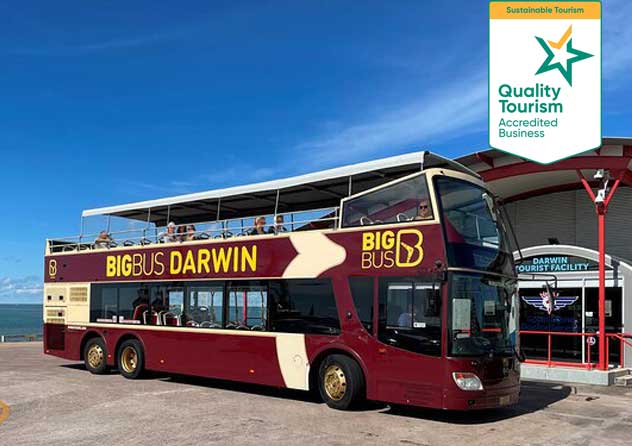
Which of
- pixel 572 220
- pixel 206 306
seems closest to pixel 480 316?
pixel 206 306

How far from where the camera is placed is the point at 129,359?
1485 cm

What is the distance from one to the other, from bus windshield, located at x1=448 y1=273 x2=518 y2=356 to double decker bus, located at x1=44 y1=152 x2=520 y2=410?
0.07 ft

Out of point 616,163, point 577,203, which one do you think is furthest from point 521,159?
point 577,203

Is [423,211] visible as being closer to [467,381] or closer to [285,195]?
[467,381]

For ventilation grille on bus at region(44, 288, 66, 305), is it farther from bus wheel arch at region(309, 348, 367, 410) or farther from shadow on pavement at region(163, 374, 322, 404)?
bus wheel arch at region(309, 348, 367, 410)

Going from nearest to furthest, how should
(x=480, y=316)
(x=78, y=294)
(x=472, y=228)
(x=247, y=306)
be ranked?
(x=480, y=316), (x=472, y=228), (x=247, y=306), (x=78, y=294)

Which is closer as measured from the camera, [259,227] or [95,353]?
[259,227]

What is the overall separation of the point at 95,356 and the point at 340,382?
7579 millimetres

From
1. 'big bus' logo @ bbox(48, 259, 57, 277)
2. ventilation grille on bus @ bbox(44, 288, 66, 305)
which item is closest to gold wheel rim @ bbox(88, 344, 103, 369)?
ventilation grille on bus @ bbox(44, 288, 66, 305)

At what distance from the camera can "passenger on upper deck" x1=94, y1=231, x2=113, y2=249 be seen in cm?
1584

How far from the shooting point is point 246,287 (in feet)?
41.2

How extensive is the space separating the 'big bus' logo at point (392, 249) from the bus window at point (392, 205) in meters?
0.24

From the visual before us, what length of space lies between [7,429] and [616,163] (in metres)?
15.5

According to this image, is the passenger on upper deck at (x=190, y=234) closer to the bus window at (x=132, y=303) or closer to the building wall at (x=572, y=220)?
the bus window at (x=132, y=303)
